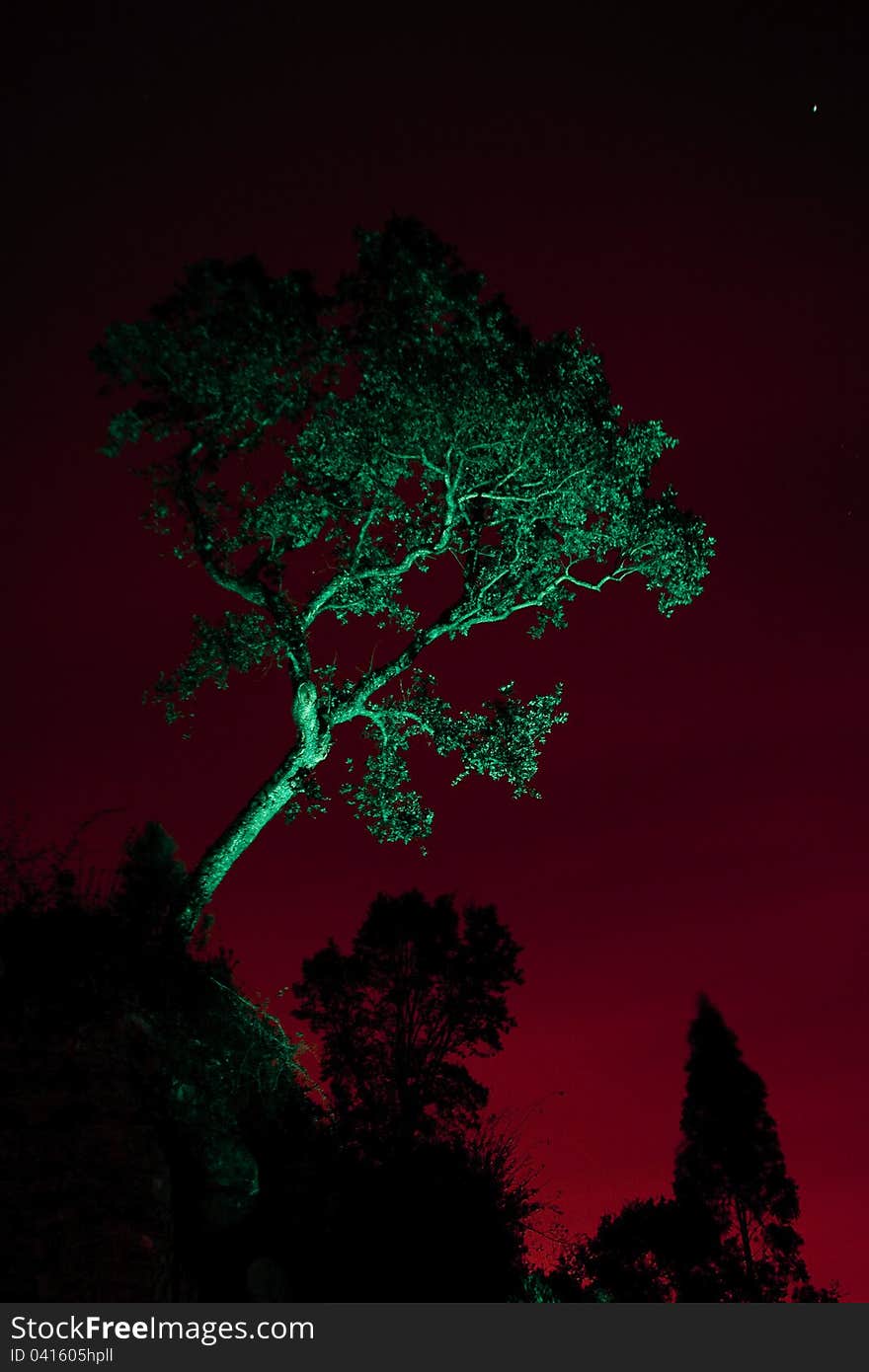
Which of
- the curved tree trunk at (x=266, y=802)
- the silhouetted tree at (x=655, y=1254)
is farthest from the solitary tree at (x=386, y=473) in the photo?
the silhouetted tree at (x=655, y=1254)

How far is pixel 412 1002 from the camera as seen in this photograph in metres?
23.7

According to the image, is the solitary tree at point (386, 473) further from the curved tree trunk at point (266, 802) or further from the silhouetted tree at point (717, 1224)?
the silhouetted tree at point (717, 1224)

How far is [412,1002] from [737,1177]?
46.9 ft

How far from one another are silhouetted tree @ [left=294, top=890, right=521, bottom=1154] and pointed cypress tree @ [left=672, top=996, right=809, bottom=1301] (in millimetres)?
11688

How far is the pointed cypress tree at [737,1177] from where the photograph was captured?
96.8 feet

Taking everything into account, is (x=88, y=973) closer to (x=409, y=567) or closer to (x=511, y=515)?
(x=409, y=567)

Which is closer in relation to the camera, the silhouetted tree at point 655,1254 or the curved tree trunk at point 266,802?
the curved tree trunk at point 266,802

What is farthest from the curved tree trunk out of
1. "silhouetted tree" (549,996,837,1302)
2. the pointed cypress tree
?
the pointed cypress tree

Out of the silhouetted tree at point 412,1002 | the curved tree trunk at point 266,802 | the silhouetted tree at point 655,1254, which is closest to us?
the curved tree trunk at point 266,802

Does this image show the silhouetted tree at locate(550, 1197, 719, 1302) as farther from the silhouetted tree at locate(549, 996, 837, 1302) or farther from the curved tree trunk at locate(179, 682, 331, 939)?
the curved tree trunk at locate(179, 682, 331, 939)

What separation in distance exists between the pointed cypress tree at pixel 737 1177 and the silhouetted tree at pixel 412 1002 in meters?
11.7

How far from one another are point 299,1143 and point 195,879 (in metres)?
4.42

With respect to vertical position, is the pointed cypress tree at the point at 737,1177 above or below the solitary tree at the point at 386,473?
below

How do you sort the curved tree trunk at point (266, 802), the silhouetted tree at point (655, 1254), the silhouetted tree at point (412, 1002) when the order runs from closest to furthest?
the curved tree trunk at point (266, 802), the silhouetted tree at point (412, 1002), the silhouetted tree at point (655, 1254)
